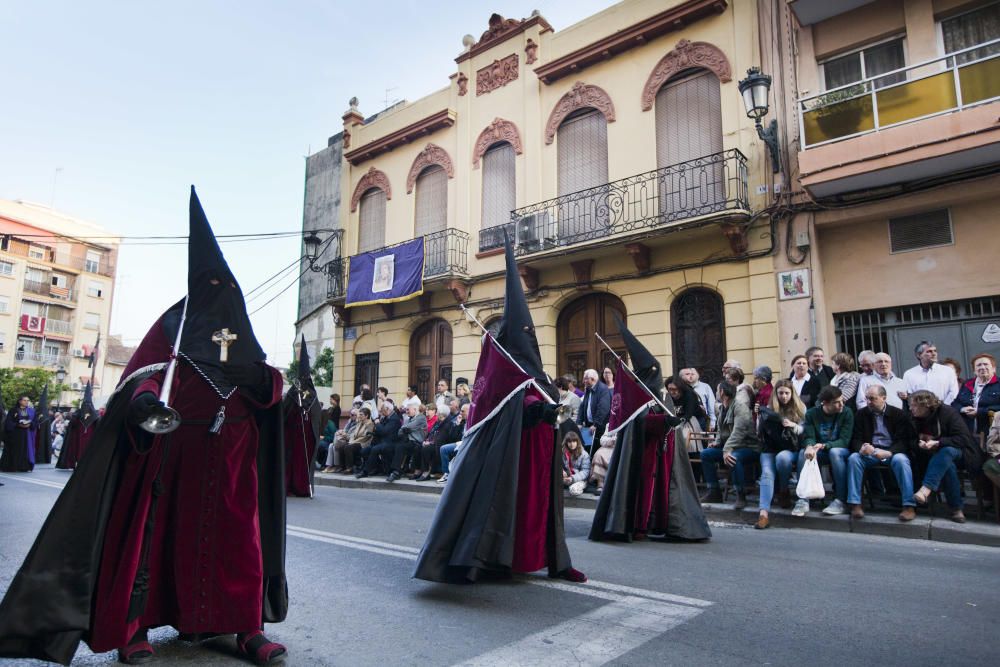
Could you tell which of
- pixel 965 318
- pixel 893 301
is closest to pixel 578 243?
pixel 893 301

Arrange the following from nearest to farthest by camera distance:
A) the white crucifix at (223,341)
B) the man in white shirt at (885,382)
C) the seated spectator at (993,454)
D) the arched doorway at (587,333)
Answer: the white crucifix at (223,341)
the seated spectator at (993,454)
the man in white shirt at (885,382)
the arched doorway at (587,333)

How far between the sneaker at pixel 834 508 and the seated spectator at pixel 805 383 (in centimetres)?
159

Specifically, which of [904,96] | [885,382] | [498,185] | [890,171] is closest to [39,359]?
[498,185]

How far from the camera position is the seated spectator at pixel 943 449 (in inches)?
295

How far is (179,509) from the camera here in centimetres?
343

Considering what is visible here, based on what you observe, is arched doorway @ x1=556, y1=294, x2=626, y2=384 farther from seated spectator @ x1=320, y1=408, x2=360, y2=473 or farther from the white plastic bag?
the white plastic bag

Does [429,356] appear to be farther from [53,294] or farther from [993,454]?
[53,294]

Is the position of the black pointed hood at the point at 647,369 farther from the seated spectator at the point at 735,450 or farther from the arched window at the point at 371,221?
the arched window at the point at 371,221

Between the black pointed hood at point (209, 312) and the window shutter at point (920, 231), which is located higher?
the window shutter at point (920, 231)

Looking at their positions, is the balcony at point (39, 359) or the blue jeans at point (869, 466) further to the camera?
Answer: the balcony at point (39, 359)

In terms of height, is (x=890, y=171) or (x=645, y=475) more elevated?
(x=890, y=171)

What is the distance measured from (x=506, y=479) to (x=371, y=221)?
17216 millimetres

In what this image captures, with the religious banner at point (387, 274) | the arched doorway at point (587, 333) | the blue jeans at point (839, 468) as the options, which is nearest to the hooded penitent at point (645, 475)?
the blue jeans at point (839, 468)

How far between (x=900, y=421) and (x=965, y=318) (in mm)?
4819
